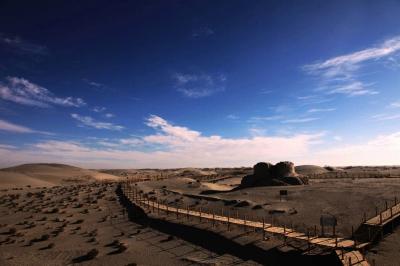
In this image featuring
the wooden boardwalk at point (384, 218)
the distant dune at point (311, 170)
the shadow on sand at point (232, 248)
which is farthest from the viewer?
the distant dune at point (311, 170)

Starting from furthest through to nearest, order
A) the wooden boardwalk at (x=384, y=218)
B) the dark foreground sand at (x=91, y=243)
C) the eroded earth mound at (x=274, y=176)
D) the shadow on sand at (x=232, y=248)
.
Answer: the eroded earth mound at (x=274, y=176) < the wooden boardwalk at (x=384, y=218) < the dark foreground sand at (x=91, y=243) < the shadow on sand at (x=232, y=248)

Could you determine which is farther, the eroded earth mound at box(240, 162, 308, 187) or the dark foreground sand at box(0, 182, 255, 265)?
the eroded earth mound at box(240, 162, 308, 187)

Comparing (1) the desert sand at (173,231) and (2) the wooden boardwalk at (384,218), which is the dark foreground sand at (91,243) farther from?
(2) the wooden boardwalk at (384,218)

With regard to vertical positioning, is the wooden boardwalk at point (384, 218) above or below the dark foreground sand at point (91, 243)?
above

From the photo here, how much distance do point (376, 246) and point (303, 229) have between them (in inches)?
270

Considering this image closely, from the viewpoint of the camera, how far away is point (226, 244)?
80.4ft

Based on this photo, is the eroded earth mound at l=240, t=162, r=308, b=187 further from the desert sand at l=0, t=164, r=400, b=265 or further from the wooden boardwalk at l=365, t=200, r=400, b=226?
the wooden boardwalk at l=365, t=200, r=400, b=226

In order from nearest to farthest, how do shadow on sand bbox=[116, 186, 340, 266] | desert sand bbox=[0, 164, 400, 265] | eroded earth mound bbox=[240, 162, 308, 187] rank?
shadow on sand bbox=[116, 186, 340, 266] < desert sand bbox=[0, 164, 400, 265] < eroded earth mound bbox=[240, 162, 308, 187]

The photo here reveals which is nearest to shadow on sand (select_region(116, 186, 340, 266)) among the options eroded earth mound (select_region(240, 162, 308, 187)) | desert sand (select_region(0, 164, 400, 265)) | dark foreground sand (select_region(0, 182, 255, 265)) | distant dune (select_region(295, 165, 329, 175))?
desert sand (select_region(0, 164, 400, 265))

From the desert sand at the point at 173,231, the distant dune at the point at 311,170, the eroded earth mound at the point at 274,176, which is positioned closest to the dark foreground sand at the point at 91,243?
the desert sand at the point at 173,231

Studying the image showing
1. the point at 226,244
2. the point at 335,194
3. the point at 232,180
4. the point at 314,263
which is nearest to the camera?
the point at 314,263

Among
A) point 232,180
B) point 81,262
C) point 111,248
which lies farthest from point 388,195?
point 232,180

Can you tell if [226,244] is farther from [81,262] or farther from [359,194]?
[359,194]

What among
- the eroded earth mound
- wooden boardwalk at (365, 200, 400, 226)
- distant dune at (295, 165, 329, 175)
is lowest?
wooden boardwalk at (365, 200, 400, 226)
